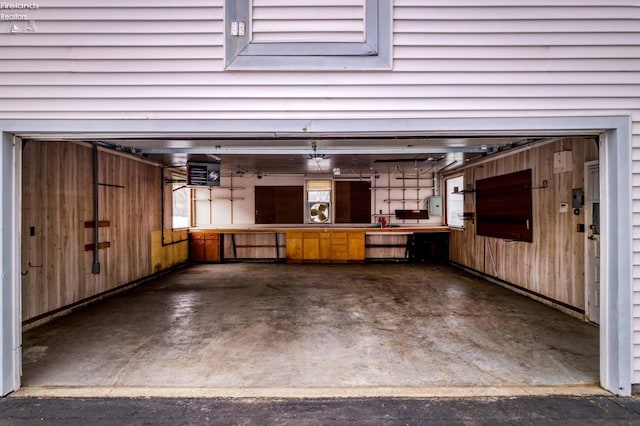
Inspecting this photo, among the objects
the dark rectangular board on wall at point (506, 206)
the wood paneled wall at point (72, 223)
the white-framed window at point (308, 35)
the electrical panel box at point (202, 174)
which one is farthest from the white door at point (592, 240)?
the wood paneled wall at point (72, 223)

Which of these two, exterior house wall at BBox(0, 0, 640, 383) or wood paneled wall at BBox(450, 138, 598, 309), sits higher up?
exterior house wall at BBox(0, 0, 640, 383)

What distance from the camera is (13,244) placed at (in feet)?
7.80

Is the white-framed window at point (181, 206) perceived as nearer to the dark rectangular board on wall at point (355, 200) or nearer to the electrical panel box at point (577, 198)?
the dark rectangular board on wall at point (355, 200)

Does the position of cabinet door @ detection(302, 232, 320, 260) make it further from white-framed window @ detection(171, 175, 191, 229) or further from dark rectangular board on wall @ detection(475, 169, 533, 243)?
dark rectangular board on wall @ detection(475, 169, 533, 243)

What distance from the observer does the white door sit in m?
3.88

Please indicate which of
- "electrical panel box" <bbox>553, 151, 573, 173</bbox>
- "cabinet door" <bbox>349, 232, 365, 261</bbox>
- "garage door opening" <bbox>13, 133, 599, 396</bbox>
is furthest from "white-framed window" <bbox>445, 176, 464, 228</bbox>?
"electrical panel box" <bbox>553, 151, 573, 173</bbox>

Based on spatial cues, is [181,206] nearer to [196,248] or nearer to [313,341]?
[196,248]

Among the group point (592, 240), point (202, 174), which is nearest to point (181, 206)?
point (202, 174)

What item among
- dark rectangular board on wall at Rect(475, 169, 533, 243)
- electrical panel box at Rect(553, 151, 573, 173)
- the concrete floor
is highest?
electrical panel box at Rect(553, 151, 573, 173)

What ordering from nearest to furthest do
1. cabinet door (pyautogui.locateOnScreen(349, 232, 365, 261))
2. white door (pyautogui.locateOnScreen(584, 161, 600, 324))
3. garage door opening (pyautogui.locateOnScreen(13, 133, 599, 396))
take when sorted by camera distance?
garage door opening (pyautogui.locateOnScreen(13, 133, 599, 396))
white door (pyautogui.locateOnScreen(584, 161, 600, 324))
cabinet door (pyautogui.locateOnScreen(349, 232, 365, 261))

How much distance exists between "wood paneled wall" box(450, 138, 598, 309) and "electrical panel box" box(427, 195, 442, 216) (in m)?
2.52

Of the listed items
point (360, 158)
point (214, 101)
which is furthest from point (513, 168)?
point (214, 101)

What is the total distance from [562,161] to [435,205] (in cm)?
438

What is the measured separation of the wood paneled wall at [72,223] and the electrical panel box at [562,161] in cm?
691
